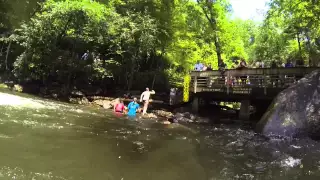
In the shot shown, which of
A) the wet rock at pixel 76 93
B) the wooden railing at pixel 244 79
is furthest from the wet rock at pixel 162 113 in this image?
the wet rock at pixel 76 93

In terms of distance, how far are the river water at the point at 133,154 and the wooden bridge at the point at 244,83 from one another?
7428mm

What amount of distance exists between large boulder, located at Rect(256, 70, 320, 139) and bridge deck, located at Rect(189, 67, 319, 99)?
383 centimetres

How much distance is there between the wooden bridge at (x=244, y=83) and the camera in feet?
61.3

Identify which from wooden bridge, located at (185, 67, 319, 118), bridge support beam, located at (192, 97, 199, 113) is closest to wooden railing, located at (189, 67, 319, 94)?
wooden bridge, located at (185, 67, 319, 118)

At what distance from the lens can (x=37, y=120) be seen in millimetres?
11344

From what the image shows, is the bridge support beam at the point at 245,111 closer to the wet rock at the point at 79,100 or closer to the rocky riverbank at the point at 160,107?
the rocky riverbank at the point at 160,107

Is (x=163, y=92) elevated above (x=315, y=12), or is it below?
below

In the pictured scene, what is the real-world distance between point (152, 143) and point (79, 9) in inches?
704

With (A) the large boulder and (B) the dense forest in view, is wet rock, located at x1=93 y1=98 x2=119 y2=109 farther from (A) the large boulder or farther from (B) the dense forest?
(A) the large boulder

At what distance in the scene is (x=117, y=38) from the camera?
84.1 feet

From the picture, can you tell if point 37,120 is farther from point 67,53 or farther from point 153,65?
point 153,65

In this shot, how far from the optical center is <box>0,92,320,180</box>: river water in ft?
20.8

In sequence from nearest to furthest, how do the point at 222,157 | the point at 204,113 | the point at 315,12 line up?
the point at 222,157
the point at 315,12
the point at 204,113

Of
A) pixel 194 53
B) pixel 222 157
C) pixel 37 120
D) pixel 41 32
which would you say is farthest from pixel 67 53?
pixel 222 157
